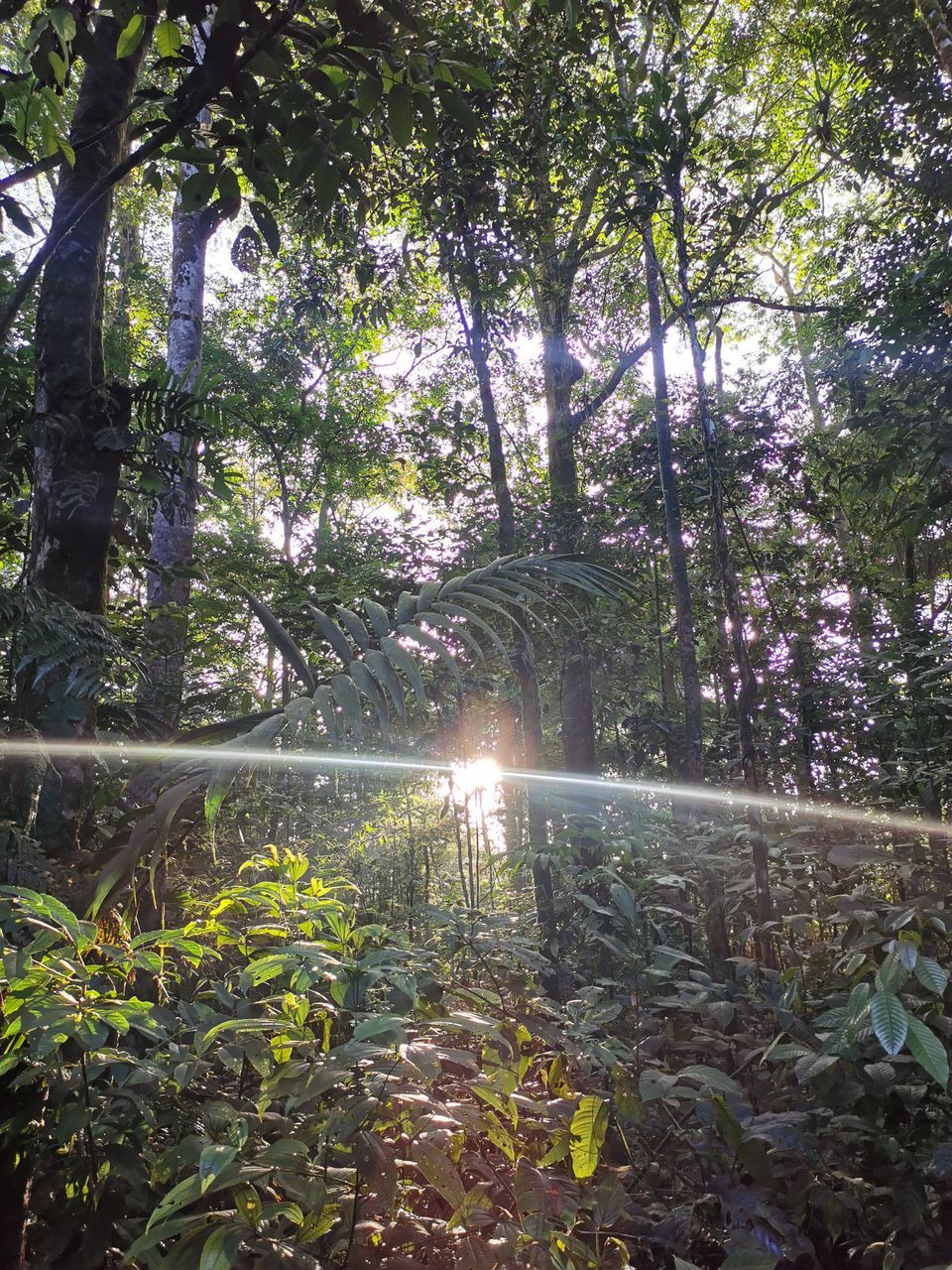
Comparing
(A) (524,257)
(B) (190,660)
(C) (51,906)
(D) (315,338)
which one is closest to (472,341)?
(A) (524,257)

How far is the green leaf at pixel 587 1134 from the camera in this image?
1.39 metres

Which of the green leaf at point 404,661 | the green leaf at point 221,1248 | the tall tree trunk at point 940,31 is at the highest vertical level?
the tall tree trunk at point 940,31

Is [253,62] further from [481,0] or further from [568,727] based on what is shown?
[568,727]

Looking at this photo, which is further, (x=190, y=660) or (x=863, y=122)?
(x=863, y=122)

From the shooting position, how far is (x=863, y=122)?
6.48 meters

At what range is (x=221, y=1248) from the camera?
3.31ft

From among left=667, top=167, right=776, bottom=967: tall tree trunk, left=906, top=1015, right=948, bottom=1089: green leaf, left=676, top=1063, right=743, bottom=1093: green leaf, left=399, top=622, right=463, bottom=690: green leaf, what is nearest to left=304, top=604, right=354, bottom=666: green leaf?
left=399, top=622, right=463, bottom=690: green leaf

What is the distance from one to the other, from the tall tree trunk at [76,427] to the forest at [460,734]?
0.05 ft

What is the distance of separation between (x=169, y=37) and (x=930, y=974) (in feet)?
7.35

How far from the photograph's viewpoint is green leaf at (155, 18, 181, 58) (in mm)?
1496

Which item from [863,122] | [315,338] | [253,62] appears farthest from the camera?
[315,338]

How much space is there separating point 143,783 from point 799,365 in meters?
7.54

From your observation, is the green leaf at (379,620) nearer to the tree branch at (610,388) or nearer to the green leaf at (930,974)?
the green leaf at (930,974)

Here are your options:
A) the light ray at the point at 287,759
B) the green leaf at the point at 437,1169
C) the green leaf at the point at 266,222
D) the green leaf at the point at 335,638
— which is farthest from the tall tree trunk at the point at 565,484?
the green leaf at the point at 437,1169
